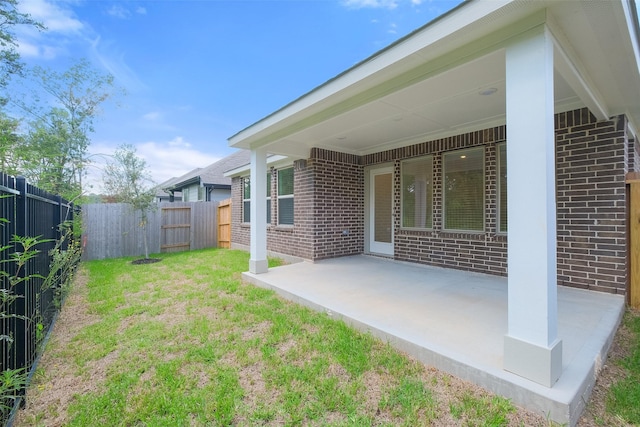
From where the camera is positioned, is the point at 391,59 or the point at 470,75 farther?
the point at 470,75

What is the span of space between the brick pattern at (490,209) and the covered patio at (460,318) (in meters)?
0.40

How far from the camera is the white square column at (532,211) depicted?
6.71 feet

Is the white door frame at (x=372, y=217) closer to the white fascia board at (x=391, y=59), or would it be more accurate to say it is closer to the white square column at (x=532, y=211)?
the white fascia board at (x=391, y=59)

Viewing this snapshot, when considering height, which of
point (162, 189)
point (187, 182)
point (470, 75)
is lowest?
point (162, 189)

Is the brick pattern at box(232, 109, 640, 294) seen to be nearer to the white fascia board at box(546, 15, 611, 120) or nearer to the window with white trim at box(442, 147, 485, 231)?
the window with white trim at box(442, 147, 485, 231)

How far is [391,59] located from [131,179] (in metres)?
8.76

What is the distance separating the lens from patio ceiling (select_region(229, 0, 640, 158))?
2158 mm

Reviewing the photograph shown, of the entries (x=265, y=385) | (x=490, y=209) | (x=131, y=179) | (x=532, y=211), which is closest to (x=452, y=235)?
(x=490, y=209)

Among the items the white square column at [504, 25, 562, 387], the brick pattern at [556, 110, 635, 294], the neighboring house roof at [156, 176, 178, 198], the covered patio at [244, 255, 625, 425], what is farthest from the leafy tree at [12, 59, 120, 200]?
the brick pattern at [556, 110, 635, 294]

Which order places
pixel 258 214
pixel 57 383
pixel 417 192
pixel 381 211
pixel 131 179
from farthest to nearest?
pixel 131 179 < pixel 381 211 < pixel 417 192 < pixel 258 214 < pixel 57 383

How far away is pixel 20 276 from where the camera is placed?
2377 millimetres

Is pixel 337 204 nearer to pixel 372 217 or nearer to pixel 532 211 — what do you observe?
pixel 372 217

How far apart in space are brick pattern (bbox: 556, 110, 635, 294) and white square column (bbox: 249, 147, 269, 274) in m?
5.05

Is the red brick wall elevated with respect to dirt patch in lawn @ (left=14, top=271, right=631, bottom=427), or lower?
elevated
